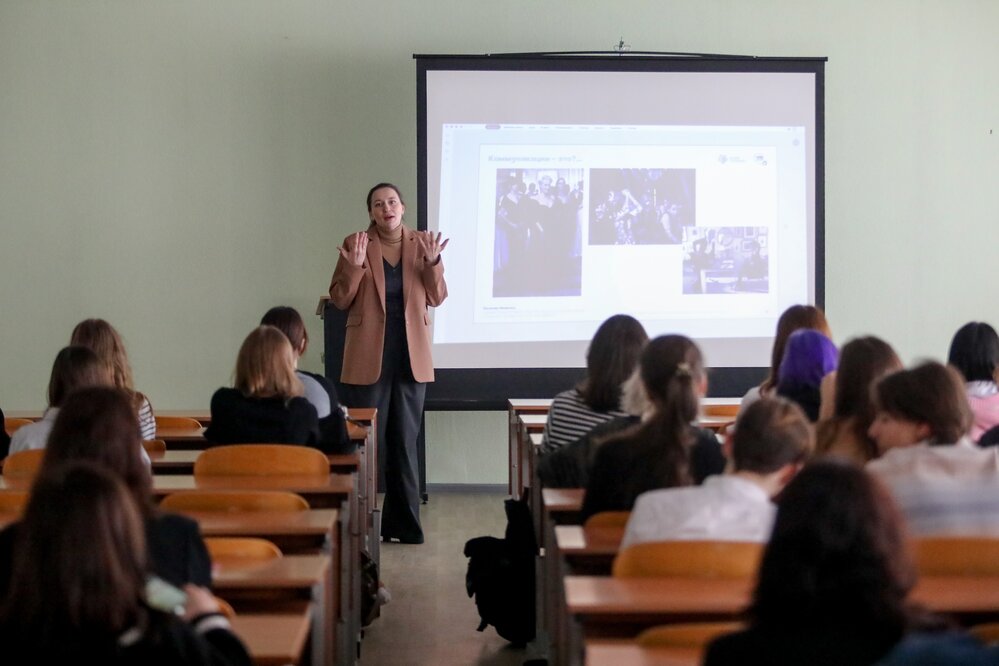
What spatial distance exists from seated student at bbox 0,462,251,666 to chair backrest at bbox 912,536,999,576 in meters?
1.45

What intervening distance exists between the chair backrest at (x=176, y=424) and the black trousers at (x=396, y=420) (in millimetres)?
919

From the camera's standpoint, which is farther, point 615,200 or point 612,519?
point 615,200

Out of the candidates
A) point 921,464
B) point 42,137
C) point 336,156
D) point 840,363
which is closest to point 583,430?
point 840,363

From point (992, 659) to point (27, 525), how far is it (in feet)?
3.93

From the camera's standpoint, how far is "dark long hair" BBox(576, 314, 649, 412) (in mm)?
3615

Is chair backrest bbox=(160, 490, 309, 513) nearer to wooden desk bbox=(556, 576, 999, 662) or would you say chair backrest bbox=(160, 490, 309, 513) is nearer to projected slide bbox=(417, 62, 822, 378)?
wooden desk bbox=(556, 576, 999, 662)

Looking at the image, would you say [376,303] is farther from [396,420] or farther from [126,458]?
[126,458]

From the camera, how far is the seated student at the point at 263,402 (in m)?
3.77

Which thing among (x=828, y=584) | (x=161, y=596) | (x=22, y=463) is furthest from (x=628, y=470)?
(x=22, y=463)

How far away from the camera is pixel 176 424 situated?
4.85 meters

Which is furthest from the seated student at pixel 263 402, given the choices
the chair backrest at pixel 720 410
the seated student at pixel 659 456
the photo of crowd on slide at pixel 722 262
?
the photo of crowd on slide at pixel 722 262

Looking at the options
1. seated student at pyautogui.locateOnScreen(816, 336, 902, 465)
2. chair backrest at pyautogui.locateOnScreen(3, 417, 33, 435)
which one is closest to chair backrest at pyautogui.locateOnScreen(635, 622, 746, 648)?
seated student at pyautogui.locateOnScreen(816, 336, 902, 465)

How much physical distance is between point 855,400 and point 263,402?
1.75m

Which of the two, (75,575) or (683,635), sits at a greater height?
(75,575)
